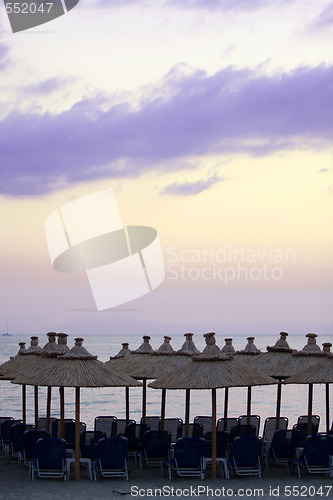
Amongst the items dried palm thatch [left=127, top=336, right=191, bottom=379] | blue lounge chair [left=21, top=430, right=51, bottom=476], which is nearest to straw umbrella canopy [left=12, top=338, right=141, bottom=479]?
blue lounge chair [left=21, top=430, right=51, bottom=476]

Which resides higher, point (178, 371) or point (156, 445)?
point (178, 371)

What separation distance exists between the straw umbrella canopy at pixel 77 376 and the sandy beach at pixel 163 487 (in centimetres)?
60

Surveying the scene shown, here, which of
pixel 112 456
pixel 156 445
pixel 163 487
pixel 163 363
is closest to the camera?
pixel 163 487

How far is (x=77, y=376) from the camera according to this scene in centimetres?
1138

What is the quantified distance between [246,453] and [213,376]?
1.28 m

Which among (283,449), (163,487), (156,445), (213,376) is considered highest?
(213,376)

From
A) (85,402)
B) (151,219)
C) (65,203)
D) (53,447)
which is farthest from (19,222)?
(53,447)

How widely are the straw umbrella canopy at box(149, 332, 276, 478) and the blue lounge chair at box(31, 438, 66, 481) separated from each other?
1737mm

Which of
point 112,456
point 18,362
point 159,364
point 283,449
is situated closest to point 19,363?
point 18,362

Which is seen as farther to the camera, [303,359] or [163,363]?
[163,363]

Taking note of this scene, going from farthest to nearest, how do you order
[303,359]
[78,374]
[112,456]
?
[303,359] → [78,374] → [112,456]

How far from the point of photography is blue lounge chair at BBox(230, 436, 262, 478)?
11227 millimetres

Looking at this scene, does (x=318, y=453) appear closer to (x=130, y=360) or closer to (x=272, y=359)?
(x=272, y=359)

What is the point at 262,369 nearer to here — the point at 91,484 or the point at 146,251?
the point at 91,484
